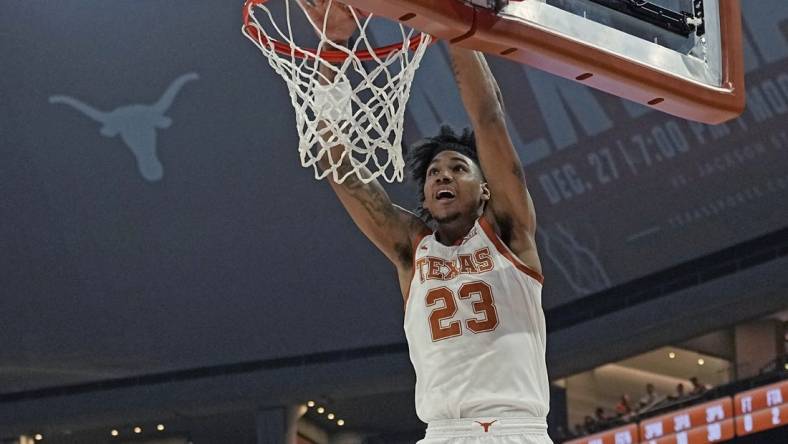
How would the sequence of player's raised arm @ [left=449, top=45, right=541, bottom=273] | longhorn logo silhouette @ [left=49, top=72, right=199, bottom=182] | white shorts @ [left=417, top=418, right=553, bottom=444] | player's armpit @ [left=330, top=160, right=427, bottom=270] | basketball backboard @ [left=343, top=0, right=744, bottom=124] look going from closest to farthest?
1. basketball backboard @ [left=343, top=0, right=744, bottom=124]
2. white shorts @ [left=417, top=418, right=553, bottom=444]
3. player's raised arm @ [left=449, top=45, right=541, bottom=273]
4. player's armpit @ [left=330, top=160, right=427, bottom=270]
5. longhorn logo silhouette @ [left=49, top=72, right=199, bottom=182]

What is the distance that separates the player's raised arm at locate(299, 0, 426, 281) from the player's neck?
0.13 meters

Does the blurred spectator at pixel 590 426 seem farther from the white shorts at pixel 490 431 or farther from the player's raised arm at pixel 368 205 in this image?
the white shorts at pixel 490 431

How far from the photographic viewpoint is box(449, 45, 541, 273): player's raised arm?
13.7 ft

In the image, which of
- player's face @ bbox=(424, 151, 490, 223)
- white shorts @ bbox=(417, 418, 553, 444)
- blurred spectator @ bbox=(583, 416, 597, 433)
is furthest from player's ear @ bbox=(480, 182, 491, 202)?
blurred spectator @ bbox=(583, 416, 597, 433)

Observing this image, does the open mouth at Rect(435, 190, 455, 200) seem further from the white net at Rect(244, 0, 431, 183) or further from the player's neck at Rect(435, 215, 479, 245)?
the white net at Rect(244, 0, 431, 183)

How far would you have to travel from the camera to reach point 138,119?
54.6 feet

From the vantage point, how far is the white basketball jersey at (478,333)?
412cm

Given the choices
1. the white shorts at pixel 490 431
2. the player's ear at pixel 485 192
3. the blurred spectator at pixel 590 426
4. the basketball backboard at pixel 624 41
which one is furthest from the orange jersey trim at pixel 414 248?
the blurred spectator at pixel 590 426

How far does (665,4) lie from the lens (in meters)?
4.48

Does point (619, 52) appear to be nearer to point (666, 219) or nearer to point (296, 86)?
point (296, 86)

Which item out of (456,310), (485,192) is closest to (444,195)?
(485,192)

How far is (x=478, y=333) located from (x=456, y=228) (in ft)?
1.32

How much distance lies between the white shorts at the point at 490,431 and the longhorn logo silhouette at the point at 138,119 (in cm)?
1264

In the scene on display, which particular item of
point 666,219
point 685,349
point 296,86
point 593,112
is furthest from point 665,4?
point 685,349
